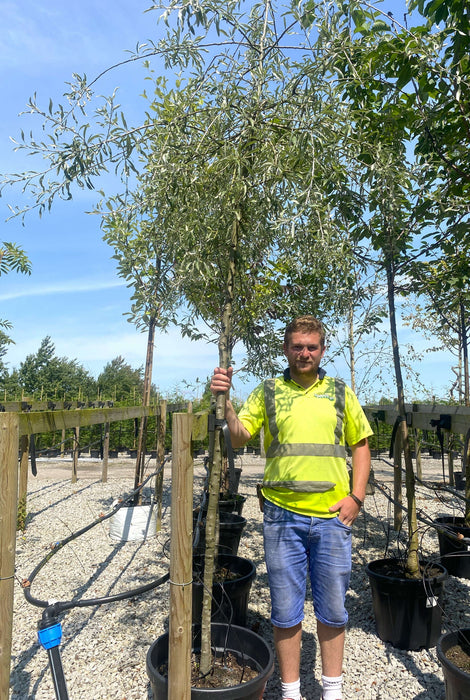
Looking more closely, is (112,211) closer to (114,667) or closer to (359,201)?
(359,201)

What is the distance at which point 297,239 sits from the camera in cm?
292

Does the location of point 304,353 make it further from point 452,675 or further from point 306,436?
point 452,675

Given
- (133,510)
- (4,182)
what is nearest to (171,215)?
(4,182)

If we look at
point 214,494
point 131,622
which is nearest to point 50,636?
point 214,494

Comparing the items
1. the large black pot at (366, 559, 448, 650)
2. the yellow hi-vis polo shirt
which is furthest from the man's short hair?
the large black pot at (366, 559, 448, 650)

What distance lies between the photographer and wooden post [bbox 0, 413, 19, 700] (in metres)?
2.14

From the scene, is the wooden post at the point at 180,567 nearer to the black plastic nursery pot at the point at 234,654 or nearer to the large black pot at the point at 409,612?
the black plastic nursery pot at the point at 234,654

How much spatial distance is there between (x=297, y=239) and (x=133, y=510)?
4486mm

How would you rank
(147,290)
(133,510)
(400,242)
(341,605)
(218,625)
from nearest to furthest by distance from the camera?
(341,605)
(218,625)
(147,290)
(400,242)
(133,510)

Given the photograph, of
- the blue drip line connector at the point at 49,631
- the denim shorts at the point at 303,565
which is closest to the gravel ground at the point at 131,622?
the denim shorts at the point at 303,565

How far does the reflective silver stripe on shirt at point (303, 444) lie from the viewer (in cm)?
265

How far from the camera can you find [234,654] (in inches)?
108

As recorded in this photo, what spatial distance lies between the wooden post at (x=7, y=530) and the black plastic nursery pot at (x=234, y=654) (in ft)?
2.16

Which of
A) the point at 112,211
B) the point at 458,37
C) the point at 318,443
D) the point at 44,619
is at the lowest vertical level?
the point at 44,619
